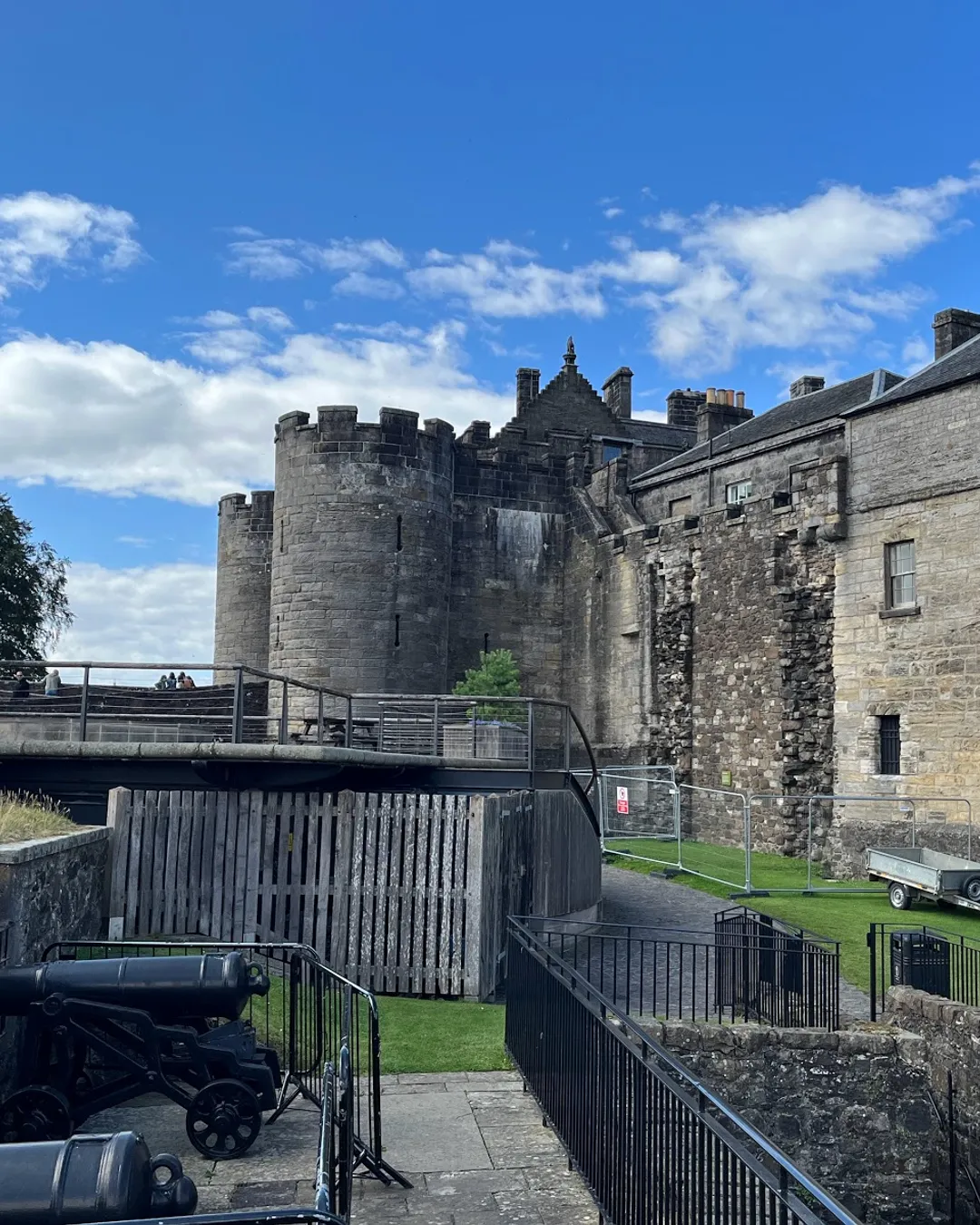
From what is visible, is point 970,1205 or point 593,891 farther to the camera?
point 593,891

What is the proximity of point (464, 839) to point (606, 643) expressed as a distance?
22.1 metres

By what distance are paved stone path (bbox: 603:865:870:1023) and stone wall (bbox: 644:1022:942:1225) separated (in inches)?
59.6

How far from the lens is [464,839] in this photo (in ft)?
38.7

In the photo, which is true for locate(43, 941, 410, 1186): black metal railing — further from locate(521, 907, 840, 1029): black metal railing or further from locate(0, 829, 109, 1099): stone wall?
locate(521, 907, 840, 1029): black metal railing

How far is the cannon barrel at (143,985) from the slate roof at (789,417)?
24.2 m

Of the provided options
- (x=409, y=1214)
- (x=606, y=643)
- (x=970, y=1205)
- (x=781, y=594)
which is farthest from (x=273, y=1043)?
(x=606, y=643)

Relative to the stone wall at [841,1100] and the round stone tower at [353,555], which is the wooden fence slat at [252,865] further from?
the round stone tower at [353,555]

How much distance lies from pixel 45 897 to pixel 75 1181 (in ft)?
16.6

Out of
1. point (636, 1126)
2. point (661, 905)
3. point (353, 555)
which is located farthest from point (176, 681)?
point (636, 1126)

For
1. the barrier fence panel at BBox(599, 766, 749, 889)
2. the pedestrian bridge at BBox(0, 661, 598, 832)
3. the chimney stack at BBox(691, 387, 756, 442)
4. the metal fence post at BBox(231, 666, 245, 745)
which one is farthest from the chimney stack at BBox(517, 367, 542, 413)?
the metal fence post at BBox(231, 666, 245, 745)

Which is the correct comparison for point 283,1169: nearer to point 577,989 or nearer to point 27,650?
point 577,989

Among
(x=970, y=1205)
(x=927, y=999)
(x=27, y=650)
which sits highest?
(x=27, y=650)

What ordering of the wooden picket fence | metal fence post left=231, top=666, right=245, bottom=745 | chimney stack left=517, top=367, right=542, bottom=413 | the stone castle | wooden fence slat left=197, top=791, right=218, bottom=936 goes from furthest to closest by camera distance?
chimney stack left=517, top=367, right=542, bottom=413, the stone castle, metal fence post left=231, top=666, right=245, bottom=745, wooden fence slat left=197, top=791, right=218, bottom=936, the wooden picket fence

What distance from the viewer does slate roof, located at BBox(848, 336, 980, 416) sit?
21.9 m
